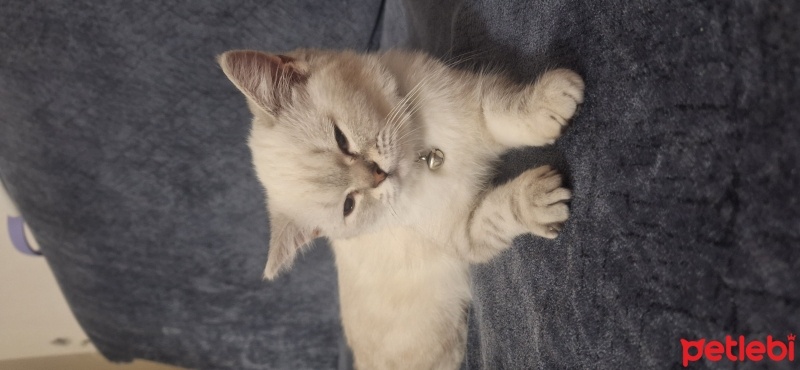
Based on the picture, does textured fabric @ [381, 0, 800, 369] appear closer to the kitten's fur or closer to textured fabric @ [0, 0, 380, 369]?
the kitten's fur

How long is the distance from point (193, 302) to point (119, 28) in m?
0.96

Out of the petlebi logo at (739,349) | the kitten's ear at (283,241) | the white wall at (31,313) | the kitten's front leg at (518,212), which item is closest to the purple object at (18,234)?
the white wall at (31,313)

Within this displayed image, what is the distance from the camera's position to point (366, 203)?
3.15ft

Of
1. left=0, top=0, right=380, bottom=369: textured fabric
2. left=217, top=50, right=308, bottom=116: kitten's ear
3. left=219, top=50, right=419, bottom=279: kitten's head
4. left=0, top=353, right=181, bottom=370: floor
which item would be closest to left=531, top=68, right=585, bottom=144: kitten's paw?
left=219, top=50, right=419, bottom=279: kitten's head

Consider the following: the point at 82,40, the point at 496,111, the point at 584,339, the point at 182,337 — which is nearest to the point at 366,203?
the point at 496,111

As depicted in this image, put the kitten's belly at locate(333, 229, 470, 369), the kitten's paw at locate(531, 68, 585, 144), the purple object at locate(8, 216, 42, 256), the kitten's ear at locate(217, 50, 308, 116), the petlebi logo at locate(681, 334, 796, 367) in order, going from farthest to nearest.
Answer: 1. the purple object at locate(8, 216, 42, 256)
2. the kitten's belly at locate(333, 229, 470, 369)
3. the kitten's ear at locate(217, 50, 308, 116)
4. the kitten's paw at locate(531, 68, 585, 144)
5. the petlebi logo at locate(681, 334, 796, 367)

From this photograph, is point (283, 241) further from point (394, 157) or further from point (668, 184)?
point (668, 184)

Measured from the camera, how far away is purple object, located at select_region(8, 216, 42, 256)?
2035 millimetres

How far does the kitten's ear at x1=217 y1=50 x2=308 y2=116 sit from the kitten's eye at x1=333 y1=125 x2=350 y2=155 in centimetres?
14

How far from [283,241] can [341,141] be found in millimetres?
260

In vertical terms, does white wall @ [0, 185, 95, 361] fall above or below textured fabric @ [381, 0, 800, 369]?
below

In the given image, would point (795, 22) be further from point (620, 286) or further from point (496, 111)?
point (496, 111)

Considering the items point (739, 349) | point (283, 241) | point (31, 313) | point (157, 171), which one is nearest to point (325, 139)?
point (283, 241)

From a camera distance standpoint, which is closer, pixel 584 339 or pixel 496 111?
pixel 584 339
